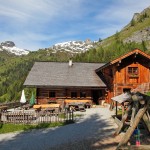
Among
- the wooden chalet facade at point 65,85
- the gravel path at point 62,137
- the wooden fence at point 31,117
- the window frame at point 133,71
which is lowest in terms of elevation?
the gravel path at point 62,137

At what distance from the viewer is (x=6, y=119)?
2505 cm

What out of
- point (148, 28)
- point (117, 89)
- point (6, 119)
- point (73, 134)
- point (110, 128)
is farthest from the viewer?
point (148, 28)

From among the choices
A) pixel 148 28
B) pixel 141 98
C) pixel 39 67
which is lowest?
pixel 141 98

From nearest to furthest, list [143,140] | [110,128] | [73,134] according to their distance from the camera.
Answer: [143,140], [73,134], [110,128]

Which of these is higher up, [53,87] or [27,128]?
[53,87]

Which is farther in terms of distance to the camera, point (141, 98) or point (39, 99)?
point (39, 99)

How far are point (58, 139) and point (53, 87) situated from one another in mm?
18650

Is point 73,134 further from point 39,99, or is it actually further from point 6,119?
point 39,99

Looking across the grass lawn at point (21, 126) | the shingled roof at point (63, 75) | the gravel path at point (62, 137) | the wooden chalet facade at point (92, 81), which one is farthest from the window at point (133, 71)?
the grass lawn at point (21, 126)

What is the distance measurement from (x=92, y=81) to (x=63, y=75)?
433 centimetres

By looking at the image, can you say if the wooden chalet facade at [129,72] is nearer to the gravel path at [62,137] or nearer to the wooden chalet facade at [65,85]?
the wooden chalet facade at [65,85]

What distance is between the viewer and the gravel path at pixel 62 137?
53.2 ft

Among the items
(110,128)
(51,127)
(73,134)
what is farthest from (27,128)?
(110,128)

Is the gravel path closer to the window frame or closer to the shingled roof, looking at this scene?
the shingled roof
